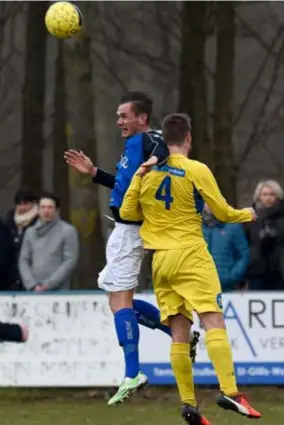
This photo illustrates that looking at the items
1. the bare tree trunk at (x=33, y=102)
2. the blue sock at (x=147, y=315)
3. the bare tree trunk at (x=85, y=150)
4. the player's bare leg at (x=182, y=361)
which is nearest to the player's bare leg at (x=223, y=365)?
the player's bare leg at (x=182, y=361)

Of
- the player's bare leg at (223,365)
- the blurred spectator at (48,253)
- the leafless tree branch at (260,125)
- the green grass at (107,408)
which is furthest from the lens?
the leafless tree branch at (260,125)

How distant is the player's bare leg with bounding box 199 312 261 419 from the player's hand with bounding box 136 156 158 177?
105 cm

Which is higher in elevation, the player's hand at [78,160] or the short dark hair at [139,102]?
the short dark hair at [139,102]

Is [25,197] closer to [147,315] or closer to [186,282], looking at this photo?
[147,315]

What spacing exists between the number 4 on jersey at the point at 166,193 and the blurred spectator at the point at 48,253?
3.82m

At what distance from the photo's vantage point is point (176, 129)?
364 inches

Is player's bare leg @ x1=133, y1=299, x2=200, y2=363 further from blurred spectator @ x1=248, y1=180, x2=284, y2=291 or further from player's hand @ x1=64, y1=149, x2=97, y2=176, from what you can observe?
blurred spectator @ x1=248, y1=180, x2=284, y2=291

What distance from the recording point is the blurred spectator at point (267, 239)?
12.8 metres

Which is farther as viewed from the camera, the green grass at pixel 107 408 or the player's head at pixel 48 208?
the player's head at pixel 48 208

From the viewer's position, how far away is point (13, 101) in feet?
73.5

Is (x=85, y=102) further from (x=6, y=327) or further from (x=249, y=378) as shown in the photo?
(x=6, y=327)

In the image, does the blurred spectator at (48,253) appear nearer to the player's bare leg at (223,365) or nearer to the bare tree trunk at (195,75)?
the player's bare leg at (223,365)

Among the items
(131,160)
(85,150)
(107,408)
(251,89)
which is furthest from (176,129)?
(251,89)

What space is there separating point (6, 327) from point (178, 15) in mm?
12028
